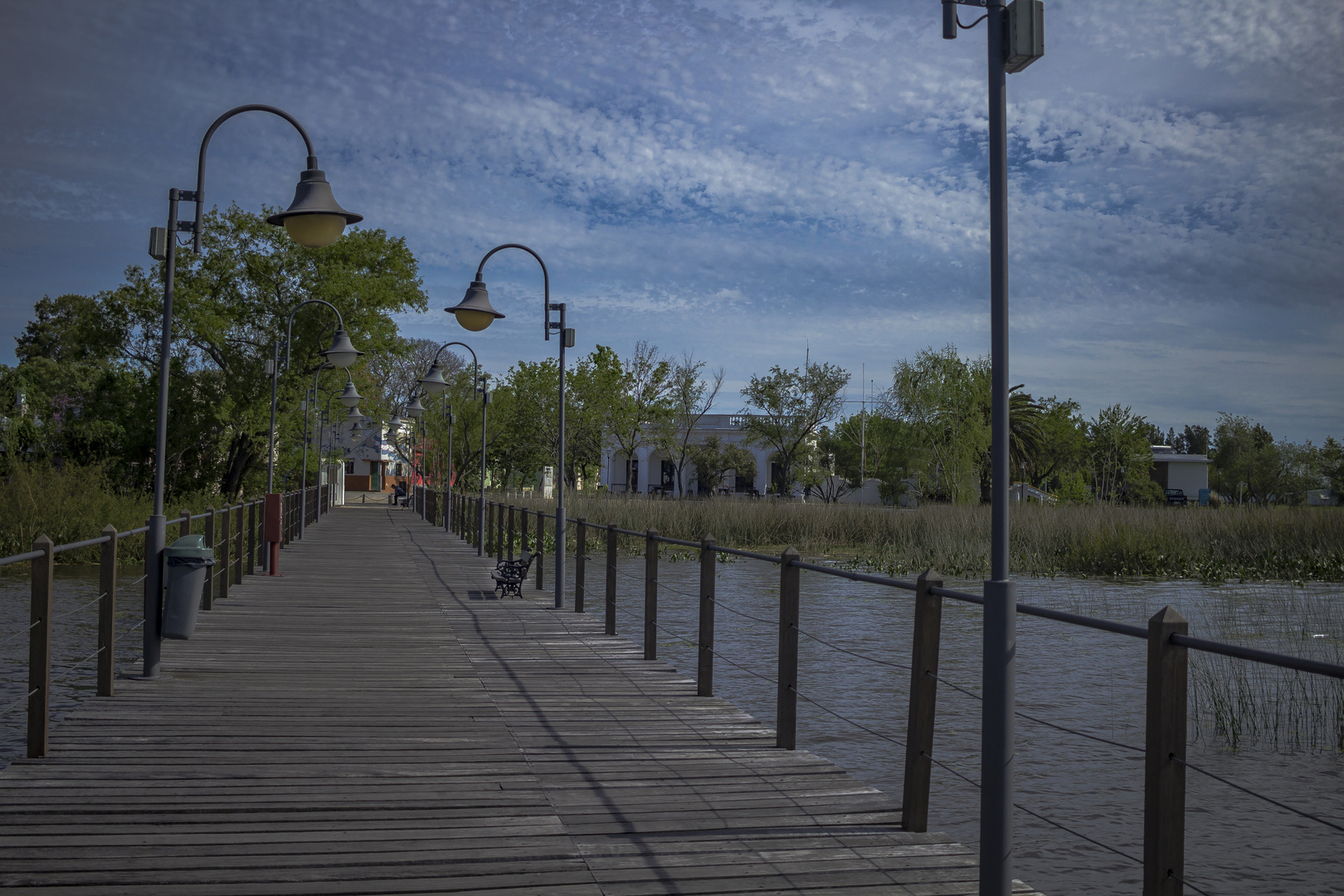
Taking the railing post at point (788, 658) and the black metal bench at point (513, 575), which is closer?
the railing post at point (788, 658)

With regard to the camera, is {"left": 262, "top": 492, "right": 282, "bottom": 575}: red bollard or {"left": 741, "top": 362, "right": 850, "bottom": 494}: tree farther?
{"left": 741, "top": 362, "right": 850, "bottom": 494}: tree

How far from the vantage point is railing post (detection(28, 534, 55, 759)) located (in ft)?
18.3

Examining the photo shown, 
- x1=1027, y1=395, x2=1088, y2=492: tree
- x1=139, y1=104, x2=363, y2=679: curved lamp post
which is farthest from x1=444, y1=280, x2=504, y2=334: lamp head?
x1=1027, y1=395, x2=1088, y2=492: tree


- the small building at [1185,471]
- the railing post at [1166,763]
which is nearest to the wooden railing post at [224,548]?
the railing post at [1166,763]

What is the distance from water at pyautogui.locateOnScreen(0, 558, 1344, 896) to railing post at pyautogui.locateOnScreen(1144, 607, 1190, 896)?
2.67 meters

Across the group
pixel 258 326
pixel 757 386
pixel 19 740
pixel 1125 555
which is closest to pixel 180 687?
pixel 19 740

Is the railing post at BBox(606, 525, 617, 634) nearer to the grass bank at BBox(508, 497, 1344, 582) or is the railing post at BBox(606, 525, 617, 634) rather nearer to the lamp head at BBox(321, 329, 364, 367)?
the lamp head at BBox(321, 329, 364, 367)

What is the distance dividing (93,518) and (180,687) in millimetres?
17855

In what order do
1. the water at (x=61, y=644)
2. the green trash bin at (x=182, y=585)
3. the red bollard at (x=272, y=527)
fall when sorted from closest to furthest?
1. the green trash bin at (x=182, y=585)
2. the water at (x=61, y=644)
3. the red bollard at (x=272, y=527)

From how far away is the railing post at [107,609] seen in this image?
6.74m

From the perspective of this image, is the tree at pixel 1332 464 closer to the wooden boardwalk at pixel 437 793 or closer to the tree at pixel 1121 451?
the tree at pixel 1121 451

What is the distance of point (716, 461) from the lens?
211 ft

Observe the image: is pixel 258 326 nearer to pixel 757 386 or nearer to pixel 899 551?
pixel 899 551

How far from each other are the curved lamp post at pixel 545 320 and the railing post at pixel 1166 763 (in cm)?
874
